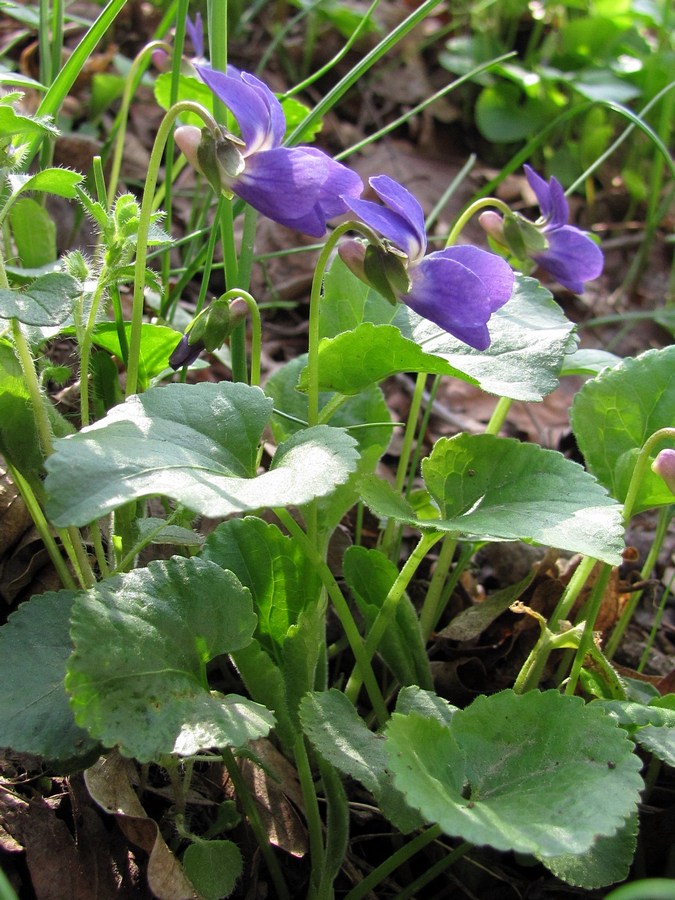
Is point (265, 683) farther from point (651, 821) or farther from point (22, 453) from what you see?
point (651, 821)

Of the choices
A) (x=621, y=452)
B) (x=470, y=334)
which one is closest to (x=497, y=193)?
(x=621, y=452)

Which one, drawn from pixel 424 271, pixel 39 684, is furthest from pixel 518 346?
pixel 39 684

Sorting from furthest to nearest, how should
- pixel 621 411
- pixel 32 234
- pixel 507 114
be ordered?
pixel 507 114 → pixel 32 234 → pixel 621 411

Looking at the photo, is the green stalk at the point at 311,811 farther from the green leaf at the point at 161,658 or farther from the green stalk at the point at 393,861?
the green leaf at the point at 161,658

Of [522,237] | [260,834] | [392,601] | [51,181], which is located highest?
[51,181]

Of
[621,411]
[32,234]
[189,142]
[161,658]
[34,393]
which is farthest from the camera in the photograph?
[32,234]

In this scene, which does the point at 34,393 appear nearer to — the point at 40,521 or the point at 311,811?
the point at 40,521

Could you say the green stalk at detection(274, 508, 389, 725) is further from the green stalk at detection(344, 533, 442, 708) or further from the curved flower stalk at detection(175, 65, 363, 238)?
the curved flower stalk at detection(175, 65, 363, 238)
